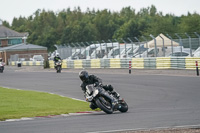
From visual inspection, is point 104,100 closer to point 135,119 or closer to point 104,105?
point 104,105

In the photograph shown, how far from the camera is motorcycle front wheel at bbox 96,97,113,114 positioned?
13500mm

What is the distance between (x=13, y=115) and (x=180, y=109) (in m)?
4.41

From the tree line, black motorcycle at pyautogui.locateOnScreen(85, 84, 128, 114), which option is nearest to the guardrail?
black motorcycle at pyautogui.locateOnScreen(85, 84, 128, 114)

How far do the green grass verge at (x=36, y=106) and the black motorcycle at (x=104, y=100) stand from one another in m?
1.02

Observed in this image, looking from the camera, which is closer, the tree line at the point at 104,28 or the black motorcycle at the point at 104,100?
the black motorcycle at the point at 104,100

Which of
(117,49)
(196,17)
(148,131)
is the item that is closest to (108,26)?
(196,17)

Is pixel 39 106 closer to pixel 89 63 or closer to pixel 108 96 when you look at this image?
pixel 108 96

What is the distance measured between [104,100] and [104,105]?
0.47 ft

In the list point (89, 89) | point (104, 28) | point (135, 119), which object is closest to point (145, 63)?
point (89, 89)

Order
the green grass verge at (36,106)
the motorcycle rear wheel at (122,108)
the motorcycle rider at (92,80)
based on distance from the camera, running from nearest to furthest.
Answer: the motorcycle rear wheel at (122,108) < the motorcycle rider at (92,80) < the green grass verge at (36,106)

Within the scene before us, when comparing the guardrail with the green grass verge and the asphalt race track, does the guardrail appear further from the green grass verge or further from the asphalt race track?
the green grass verge

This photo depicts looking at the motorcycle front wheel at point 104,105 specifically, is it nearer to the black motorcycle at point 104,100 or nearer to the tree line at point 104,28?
the black motorcycle at point 104,100

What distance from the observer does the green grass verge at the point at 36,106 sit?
1417 centimetres

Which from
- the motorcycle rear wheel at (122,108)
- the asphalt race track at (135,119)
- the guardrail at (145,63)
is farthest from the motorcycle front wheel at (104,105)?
the guardrail at (145,63)
